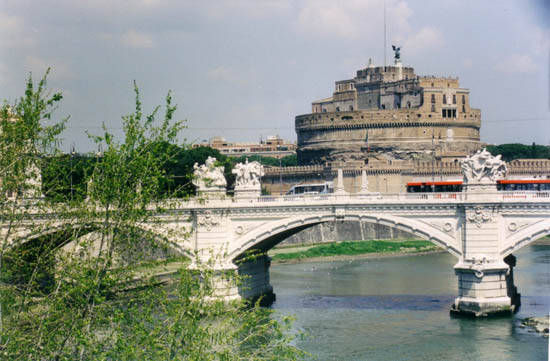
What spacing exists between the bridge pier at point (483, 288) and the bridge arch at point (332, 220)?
31.6 inches

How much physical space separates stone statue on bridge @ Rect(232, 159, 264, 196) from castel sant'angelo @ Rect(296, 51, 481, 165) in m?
→ 44.7

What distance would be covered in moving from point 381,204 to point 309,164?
5271 centimetres

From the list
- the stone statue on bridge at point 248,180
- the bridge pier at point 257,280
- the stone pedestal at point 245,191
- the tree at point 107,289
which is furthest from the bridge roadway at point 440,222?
the tree at point 107,289

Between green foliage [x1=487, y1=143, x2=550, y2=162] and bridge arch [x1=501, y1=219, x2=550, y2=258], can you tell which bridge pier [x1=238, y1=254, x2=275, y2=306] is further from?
green foliage [x1=487, y1=143, x2=550, y2=162]

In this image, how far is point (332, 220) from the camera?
33.3 metres

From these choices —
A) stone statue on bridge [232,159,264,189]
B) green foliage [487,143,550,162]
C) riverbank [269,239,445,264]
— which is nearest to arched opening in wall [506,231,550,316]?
riverbank [269,239,445,264]

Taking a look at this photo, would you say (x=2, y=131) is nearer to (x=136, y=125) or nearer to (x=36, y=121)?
(x=36, y=121)

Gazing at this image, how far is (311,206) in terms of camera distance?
33594 millimetres

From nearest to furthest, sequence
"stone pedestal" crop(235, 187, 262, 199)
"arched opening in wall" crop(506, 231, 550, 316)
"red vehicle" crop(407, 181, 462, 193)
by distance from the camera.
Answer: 1. "arched opening in wall" crop(506, 231, 550, 316)
2. "stone pedestal" crop(235, 187, 262, 199)
3. "red vehicle" crop(407, 181, 462, 193)

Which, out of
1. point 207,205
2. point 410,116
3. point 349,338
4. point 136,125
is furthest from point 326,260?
point 136,125

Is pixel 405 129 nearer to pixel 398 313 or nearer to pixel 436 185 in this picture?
pixel 436 185

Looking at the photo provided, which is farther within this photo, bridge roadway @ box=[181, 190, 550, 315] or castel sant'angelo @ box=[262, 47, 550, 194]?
castel sant'angelo @ box=[262, 47, 550, 194]

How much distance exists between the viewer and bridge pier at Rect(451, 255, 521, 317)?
31.0 metres

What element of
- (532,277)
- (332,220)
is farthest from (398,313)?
(532,277)
